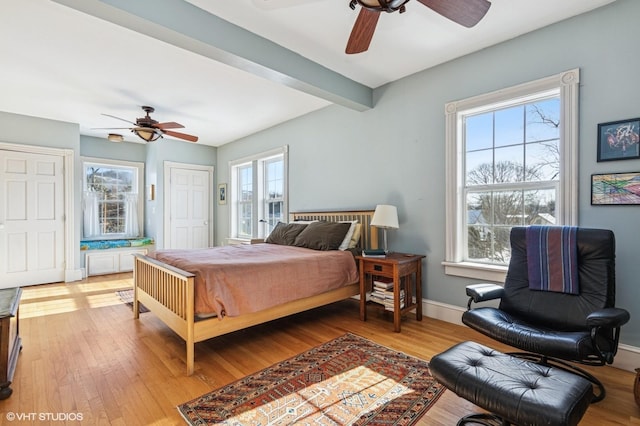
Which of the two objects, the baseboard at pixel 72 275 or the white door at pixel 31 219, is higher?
the white door at pixel 31 219

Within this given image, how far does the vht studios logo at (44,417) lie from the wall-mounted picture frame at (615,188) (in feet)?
11.7

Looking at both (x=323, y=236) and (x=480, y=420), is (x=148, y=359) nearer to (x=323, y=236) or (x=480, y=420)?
(x=323, y=236)

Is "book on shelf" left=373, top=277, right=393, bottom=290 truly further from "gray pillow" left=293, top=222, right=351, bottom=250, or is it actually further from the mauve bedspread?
"gray pillow" left=293, top=222, right=351, bottom=250

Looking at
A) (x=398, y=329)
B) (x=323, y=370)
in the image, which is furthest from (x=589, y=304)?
(x=323, y=370)

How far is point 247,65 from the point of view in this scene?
2600mm

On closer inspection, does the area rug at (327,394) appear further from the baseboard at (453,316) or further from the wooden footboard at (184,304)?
the baseboard at (453,316)

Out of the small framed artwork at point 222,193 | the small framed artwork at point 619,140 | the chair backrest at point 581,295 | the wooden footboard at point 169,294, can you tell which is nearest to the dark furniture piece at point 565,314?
the chair backrest at point 581,295

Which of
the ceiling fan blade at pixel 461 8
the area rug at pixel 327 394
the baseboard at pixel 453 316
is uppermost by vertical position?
the ceiling fan blade at pixel 461 8

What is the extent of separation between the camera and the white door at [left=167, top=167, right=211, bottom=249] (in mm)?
6102

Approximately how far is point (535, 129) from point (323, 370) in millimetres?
2591

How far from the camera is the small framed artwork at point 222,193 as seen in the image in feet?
21.1

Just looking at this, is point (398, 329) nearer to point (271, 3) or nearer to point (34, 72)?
point (271, 3)

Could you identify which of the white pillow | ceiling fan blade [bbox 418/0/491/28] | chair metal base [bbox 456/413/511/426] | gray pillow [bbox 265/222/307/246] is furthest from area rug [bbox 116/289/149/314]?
ceiling fan blade [bbox 418/0/491/28]

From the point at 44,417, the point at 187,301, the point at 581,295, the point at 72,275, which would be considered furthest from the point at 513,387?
the point at 72,275
